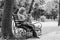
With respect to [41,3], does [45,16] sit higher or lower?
lower

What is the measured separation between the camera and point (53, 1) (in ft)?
114

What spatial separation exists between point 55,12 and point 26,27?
27727 millimetres

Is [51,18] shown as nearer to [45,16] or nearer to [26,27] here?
[45,16]

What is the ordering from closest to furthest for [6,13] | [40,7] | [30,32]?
[6,13] → [30,32] → [40,7]

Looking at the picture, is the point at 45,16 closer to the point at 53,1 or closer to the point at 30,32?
the point at 53,1

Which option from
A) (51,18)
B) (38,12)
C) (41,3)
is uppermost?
(41,3)

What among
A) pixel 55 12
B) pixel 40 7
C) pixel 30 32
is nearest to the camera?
pixel 30 32

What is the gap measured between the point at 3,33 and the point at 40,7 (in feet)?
90.1

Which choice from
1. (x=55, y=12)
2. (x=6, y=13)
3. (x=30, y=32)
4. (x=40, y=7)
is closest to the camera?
(x=6, y=13)

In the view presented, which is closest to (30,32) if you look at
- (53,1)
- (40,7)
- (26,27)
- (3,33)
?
(26,27)

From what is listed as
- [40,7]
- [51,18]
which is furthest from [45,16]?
[40,7]

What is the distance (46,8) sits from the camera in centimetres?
3444

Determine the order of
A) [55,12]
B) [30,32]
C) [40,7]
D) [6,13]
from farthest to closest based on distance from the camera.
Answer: [55,12] < [40,7] < [30,32] < [6,13]

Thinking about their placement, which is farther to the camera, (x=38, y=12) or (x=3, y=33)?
(x=38, y=12)
